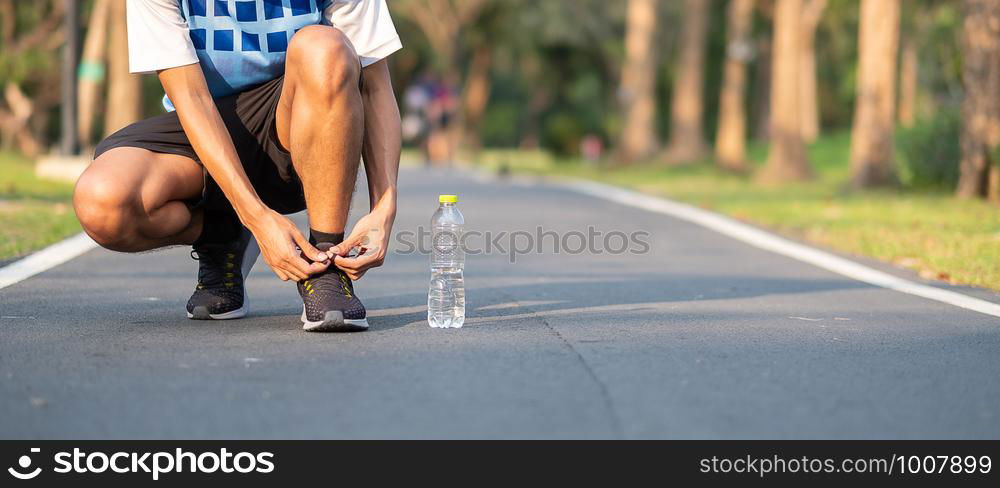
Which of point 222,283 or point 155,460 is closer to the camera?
point 155,460

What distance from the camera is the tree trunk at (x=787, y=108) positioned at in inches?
985

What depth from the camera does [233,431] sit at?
3.91 meters

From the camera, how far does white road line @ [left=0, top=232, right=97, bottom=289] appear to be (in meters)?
7.77

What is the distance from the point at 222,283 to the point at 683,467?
2970 mm

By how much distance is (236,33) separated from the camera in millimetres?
5887

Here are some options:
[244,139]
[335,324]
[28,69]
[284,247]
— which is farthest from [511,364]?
[28,69]

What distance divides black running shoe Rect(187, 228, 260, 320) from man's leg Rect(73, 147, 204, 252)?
28cm

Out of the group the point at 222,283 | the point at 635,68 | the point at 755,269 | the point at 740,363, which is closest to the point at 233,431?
the point at 740,363

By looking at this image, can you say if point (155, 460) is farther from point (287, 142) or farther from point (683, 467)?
point (287, 142)

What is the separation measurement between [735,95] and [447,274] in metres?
27.4

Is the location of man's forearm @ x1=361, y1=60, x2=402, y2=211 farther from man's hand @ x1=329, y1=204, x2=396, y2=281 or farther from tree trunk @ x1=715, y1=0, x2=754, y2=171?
tree trunk @ x1=715, y1=0, x2=754, y2=171

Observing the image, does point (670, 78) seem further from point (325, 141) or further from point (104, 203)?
point (104, 203)

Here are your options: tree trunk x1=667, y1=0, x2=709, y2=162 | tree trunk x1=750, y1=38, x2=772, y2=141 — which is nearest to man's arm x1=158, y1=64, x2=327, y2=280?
tree trunk x1=667, y1=0, x2=709, y2=162

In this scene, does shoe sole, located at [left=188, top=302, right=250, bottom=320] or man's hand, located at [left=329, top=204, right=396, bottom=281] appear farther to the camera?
shoe sole, located at [left=188, top=302, right=250, bottom=320]
